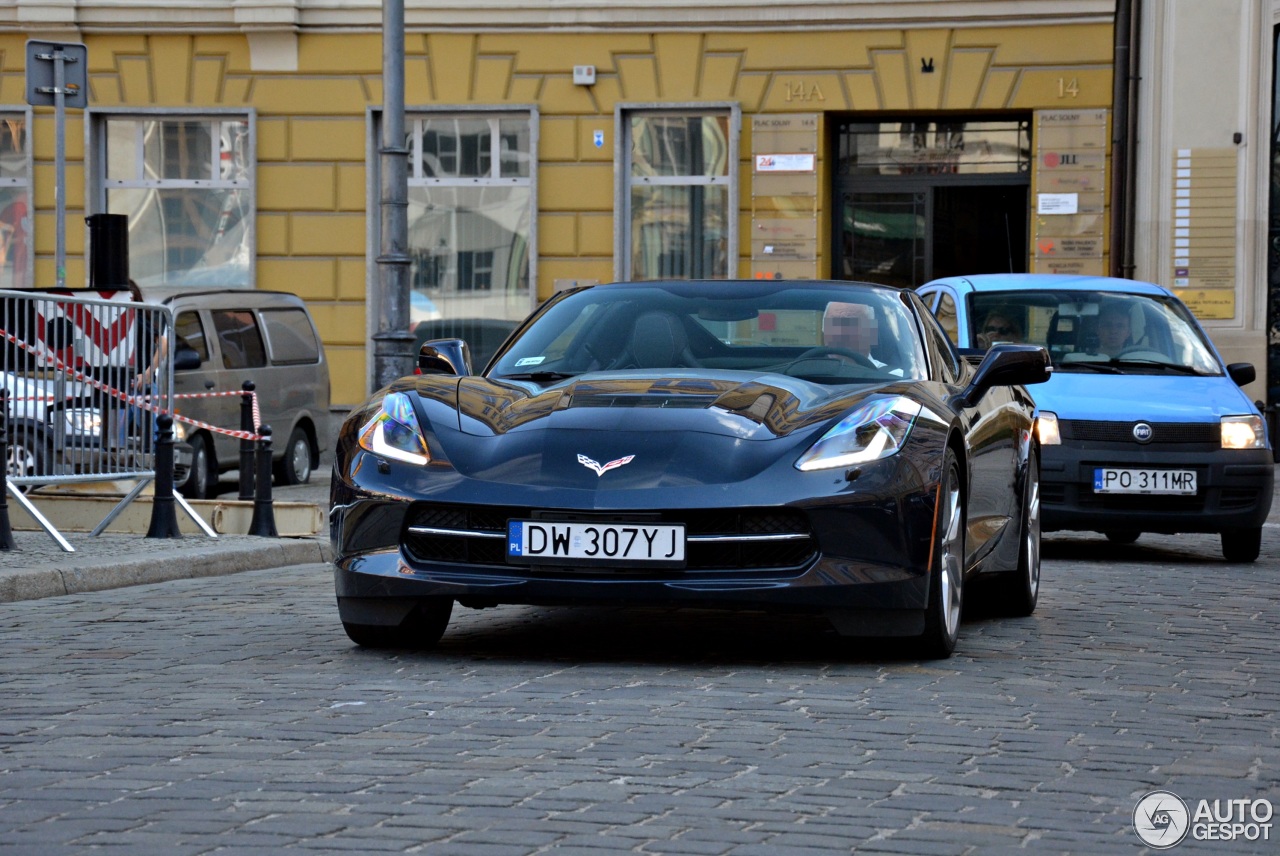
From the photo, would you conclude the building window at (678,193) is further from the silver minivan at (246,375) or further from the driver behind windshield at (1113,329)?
the driver behind windshield at (1113,329)

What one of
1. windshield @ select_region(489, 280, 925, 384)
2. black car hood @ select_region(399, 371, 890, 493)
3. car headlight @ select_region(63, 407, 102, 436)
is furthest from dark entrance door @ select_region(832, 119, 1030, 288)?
black car hood @ select_region(399, 371, 890, 493)

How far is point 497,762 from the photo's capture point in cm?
492

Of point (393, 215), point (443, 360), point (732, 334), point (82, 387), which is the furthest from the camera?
point (393, 215)

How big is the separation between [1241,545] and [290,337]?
9.71m

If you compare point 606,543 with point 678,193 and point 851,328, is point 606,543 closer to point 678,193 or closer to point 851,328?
point 851,328

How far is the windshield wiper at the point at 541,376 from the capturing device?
7293 mm

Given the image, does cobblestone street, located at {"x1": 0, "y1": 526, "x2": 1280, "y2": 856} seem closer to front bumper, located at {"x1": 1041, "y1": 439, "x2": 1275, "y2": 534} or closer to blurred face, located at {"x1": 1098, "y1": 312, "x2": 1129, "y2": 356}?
front bumper, located at {"x1": 1041, "y1": 439, "x2": 1275, "y2": 534}

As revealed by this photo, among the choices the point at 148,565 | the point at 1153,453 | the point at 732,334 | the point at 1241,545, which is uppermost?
the point at 732,334

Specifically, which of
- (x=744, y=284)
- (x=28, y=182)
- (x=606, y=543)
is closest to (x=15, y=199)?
(x=28, y=182)

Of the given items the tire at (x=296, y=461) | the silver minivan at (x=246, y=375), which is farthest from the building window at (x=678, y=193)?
the tire at (x=296, y=461)

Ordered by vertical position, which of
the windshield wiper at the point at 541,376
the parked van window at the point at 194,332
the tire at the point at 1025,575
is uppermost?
the windshield wiper at the point at 541,376

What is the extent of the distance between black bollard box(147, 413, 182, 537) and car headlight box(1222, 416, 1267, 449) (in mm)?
5699

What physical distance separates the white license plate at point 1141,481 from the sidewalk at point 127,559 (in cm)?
414

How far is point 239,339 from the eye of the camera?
17.8 meters
